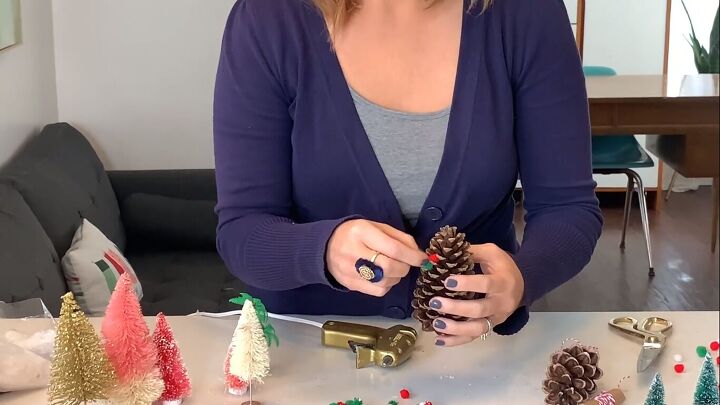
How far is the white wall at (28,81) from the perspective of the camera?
89.0 inches

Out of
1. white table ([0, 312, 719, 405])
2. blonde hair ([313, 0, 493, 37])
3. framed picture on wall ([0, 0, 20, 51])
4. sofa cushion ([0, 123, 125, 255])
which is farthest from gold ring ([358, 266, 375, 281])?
framed picture on wall ([0, 0, 20, 51])

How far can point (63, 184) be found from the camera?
2273 mm

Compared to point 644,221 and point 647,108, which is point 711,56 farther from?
point 644,221

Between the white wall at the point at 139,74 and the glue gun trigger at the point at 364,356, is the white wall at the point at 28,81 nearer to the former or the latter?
the white wall at the point at 139,74

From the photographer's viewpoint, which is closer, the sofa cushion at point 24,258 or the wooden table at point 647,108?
the wooden table at point 647,108

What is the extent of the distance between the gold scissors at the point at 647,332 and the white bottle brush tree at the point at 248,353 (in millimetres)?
374

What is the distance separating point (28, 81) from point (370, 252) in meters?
1.98

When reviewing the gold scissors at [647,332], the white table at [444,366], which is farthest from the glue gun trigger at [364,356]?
the gold scissors at [647,332]

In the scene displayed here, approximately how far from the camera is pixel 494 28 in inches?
39.4

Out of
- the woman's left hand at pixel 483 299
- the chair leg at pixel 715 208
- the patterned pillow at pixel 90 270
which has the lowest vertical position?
the patterned pillow at pixel 90 270

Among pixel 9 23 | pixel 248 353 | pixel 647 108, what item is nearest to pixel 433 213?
pixel 248 353

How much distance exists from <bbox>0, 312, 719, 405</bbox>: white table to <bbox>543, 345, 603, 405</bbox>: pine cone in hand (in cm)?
3

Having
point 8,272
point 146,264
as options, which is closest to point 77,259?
point 8,272

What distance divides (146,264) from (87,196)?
30 cm
